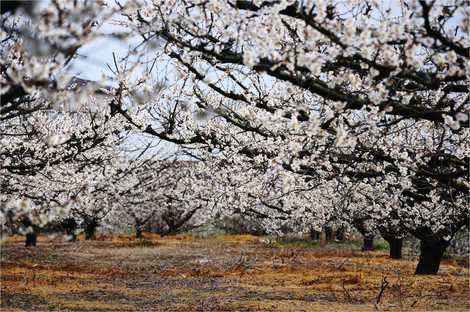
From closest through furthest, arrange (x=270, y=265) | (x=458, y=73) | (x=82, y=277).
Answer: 1. (x=458, y=73)
2. (x=82, y=277)
3. (x=270, y=265)

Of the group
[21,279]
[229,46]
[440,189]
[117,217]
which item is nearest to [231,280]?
[21,279]

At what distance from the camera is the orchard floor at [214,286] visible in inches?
461

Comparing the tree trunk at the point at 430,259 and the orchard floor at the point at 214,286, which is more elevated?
the tree trunk at the point at 430,259

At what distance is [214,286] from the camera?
15289 millimetres

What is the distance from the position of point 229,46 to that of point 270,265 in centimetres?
1529

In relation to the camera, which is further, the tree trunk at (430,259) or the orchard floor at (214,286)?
the tree trunk at (430,259)

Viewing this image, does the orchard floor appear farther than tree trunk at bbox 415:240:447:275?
No

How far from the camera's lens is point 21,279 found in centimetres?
1609

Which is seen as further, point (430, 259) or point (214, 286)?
point (430, 259)

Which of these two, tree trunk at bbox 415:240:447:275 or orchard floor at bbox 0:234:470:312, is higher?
tree trunk at bbox 415:240:447:275

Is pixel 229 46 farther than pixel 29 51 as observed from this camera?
Yes

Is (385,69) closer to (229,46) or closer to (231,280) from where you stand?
(229,46)

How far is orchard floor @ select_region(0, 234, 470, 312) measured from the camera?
1172cm

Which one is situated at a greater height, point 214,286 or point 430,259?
point 430,259
